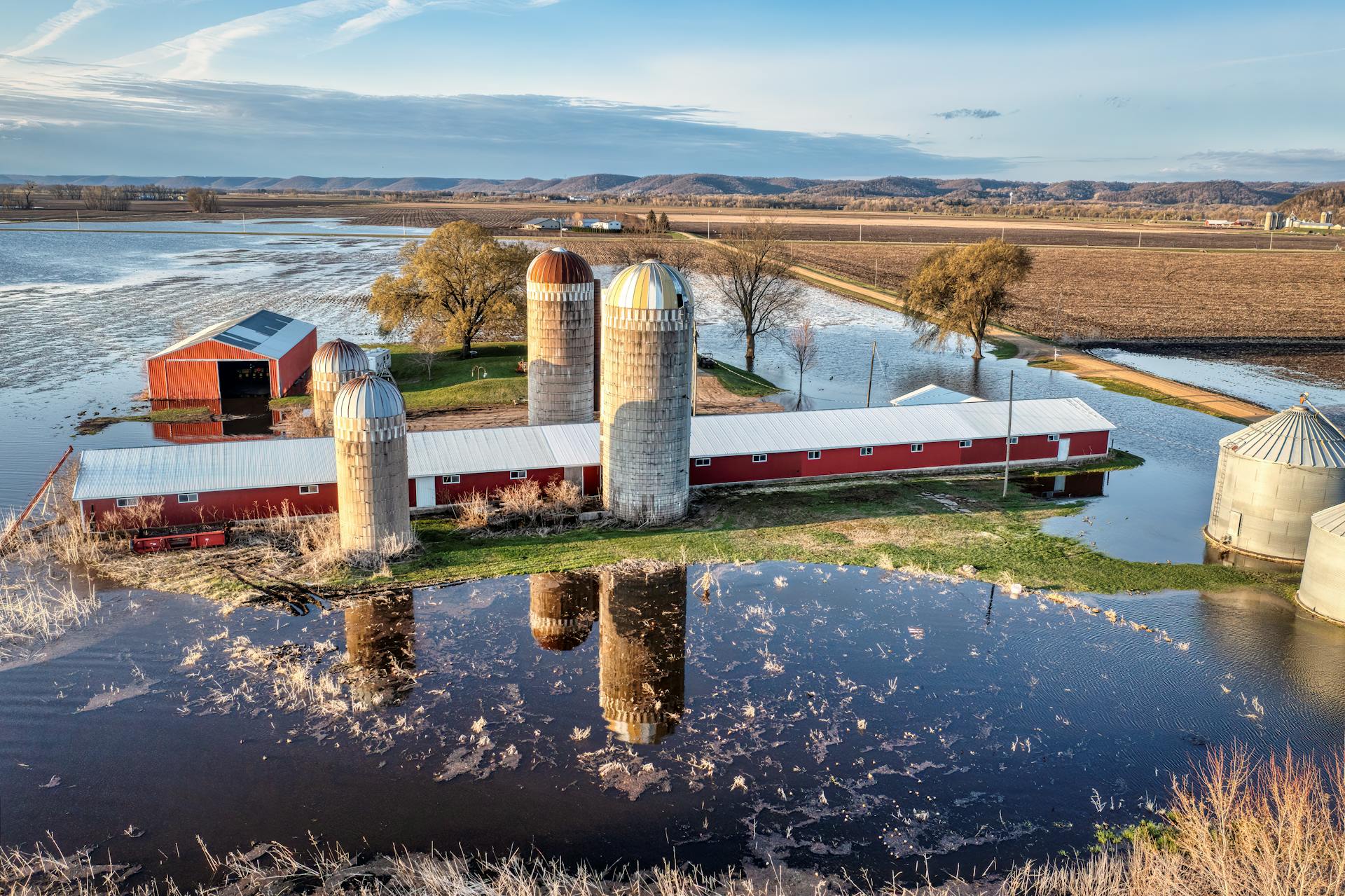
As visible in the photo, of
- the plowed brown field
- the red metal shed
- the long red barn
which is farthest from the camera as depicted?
the plowed brown field

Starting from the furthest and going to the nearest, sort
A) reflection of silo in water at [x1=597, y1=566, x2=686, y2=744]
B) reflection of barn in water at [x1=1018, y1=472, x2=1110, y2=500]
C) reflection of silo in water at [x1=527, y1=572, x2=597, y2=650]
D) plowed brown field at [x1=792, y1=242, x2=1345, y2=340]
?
plowed brown field at [x1=792, y1=242, x2=1345, y2=340]
reflection of barn in water at [x1=1018, y1=472, x2=1110, y2=500]
reflection of silo in water at [x1=527, y1=572, x2=597, y2=650]
reflection of silo in water at [x1=597, y1=566, x2=686, y2=744]

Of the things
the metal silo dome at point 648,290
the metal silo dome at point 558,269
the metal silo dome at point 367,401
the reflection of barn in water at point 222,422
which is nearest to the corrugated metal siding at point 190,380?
the reflection of barn in water at point 222,422

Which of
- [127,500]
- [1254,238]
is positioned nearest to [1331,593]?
[127,500]

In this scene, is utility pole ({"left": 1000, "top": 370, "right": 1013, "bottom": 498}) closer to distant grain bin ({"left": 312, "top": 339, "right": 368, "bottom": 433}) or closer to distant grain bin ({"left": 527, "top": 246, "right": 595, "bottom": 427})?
distant grain bin ({"left": 527, "top": 246, "right": 595, "bottom": 427})

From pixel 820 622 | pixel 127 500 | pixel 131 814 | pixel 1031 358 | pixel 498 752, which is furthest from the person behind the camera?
pixel 1031 358

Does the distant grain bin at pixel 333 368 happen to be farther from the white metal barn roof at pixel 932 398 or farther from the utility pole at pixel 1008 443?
the utility pole at pixel 1008 443

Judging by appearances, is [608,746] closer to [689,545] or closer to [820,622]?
[820,622]

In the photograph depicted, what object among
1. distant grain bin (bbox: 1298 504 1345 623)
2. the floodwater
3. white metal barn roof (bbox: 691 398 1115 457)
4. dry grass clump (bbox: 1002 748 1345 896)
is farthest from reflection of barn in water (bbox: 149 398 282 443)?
distant grain bin (bbox: 1298 504 1345 623)

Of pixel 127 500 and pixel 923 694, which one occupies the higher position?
pixel 127 500
